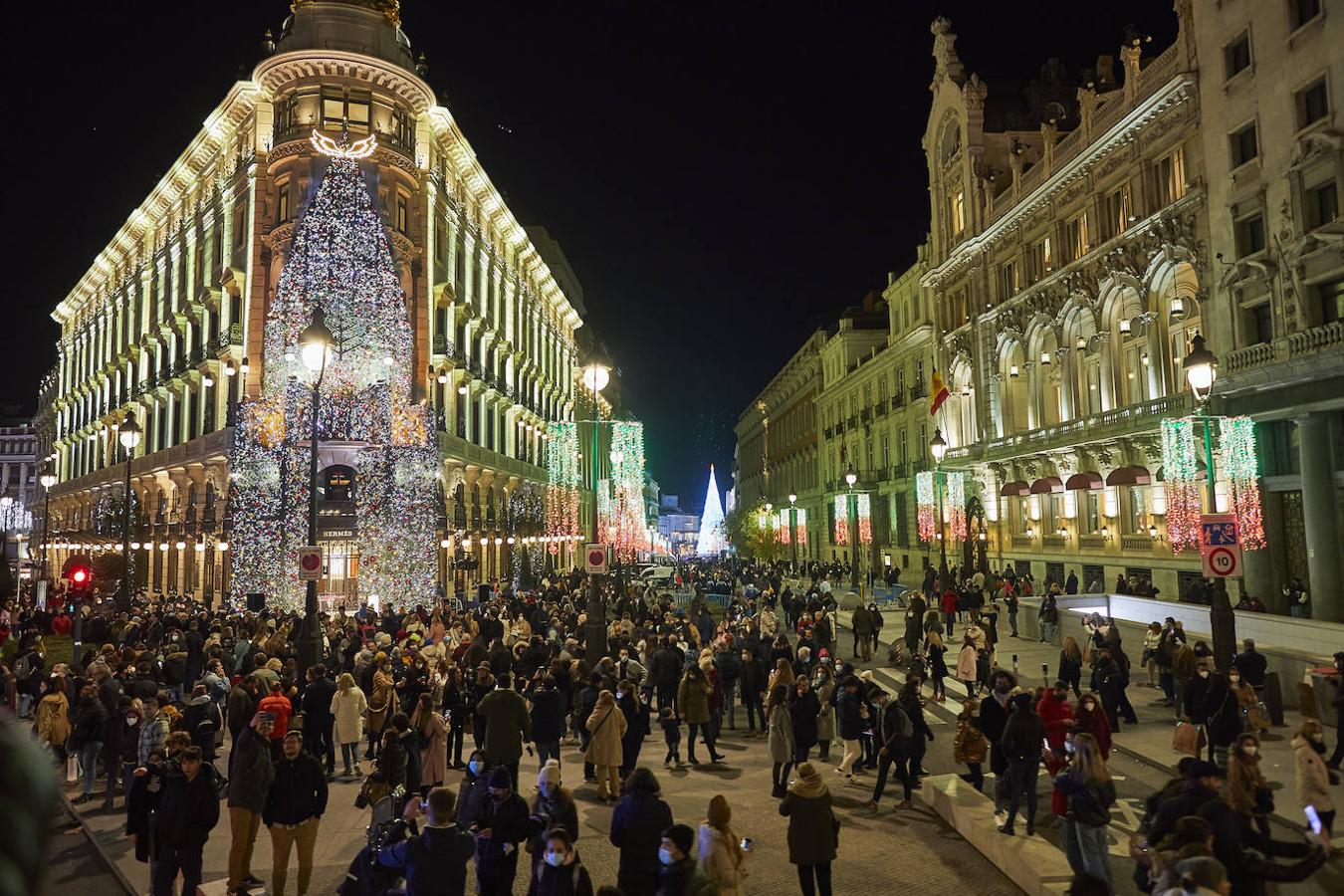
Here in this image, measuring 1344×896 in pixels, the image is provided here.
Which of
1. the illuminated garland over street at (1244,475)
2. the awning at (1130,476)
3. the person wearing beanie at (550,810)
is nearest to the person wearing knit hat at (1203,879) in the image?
the person wearing beanie at (550,810)

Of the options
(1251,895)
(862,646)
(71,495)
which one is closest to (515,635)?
(862,646)

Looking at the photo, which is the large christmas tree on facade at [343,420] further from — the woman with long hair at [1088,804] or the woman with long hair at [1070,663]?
the woman with long hair at [1088,804]

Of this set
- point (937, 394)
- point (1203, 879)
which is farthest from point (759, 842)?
point (937, 394)

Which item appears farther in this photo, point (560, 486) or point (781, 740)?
point (560, 486)

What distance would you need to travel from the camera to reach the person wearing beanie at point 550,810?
729 cm

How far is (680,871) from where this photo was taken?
597 centimetres

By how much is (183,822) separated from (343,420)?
2603 centimetres

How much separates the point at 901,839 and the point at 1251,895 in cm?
416

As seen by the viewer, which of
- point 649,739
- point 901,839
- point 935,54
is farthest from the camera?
point 935,54

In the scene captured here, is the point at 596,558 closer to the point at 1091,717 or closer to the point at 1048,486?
the point at 1091,717

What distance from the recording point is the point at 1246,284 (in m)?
26.0

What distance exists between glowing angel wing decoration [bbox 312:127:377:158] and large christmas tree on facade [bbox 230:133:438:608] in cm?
316

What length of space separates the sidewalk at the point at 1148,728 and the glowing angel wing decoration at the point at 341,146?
2686 cm

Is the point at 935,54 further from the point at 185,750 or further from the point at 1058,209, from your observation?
the point at 185,750
